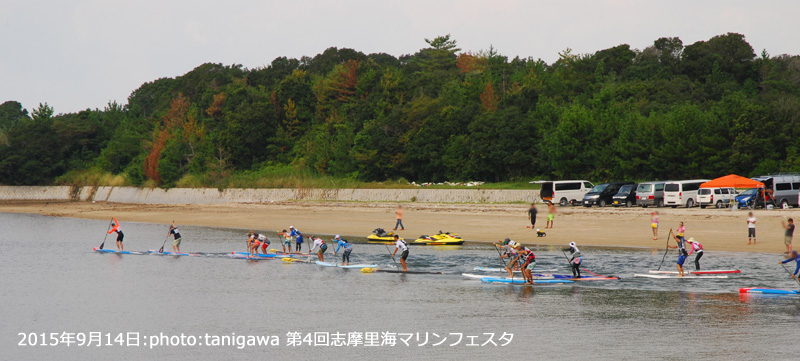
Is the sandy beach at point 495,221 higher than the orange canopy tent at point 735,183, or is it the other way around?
the orange canopy tent at point 735,183

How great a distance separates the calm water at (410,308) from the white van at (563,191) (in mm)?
21821

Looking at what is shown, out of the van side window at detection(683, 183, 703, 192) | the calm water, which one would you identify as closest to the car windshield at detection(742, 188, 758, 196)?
the van side window at detection(683, 183, 703, 192)

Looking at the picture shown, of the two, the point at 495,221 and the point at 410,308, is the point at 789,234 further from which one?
the point at 495,221

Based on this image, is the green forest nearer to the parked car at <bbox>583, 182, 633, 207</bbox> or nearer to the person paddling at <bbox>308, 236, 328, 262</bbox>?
the parked car at <bbox>583, 182, 633, 207</bbox>

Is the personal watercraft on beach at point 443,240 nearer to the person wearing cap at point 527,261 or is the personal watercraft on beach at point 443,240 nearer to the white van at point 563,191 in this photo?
the person wearing cap at point 527,261

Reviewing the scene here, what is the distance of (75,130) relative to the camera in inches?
4560

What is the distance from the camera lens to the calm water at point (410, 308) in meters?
19.3

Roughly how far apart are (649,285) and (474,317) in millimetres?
8238

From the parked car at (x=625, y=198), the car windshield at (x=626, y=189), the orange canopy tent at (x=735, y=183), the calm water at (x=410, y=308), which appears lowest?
the calm water at (x=410, y=308)

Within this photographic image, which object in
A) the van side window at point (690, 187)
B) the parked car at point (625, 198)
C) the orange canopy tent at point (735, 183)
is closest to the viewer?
the orange canopy tent at point (735, 183)

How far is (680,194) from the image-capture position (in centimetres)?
5247

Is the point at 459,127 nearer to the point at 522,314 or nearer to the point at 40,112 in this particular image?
the point at 522,314

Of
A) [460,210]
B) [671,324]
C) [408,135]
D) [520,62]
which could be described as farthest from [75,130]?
[671,324]

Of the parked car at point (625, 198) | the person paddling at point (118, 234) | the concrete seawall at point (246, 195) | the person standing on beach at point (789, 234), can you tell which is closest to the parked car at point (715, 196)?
the parked car at point (625, 198)
